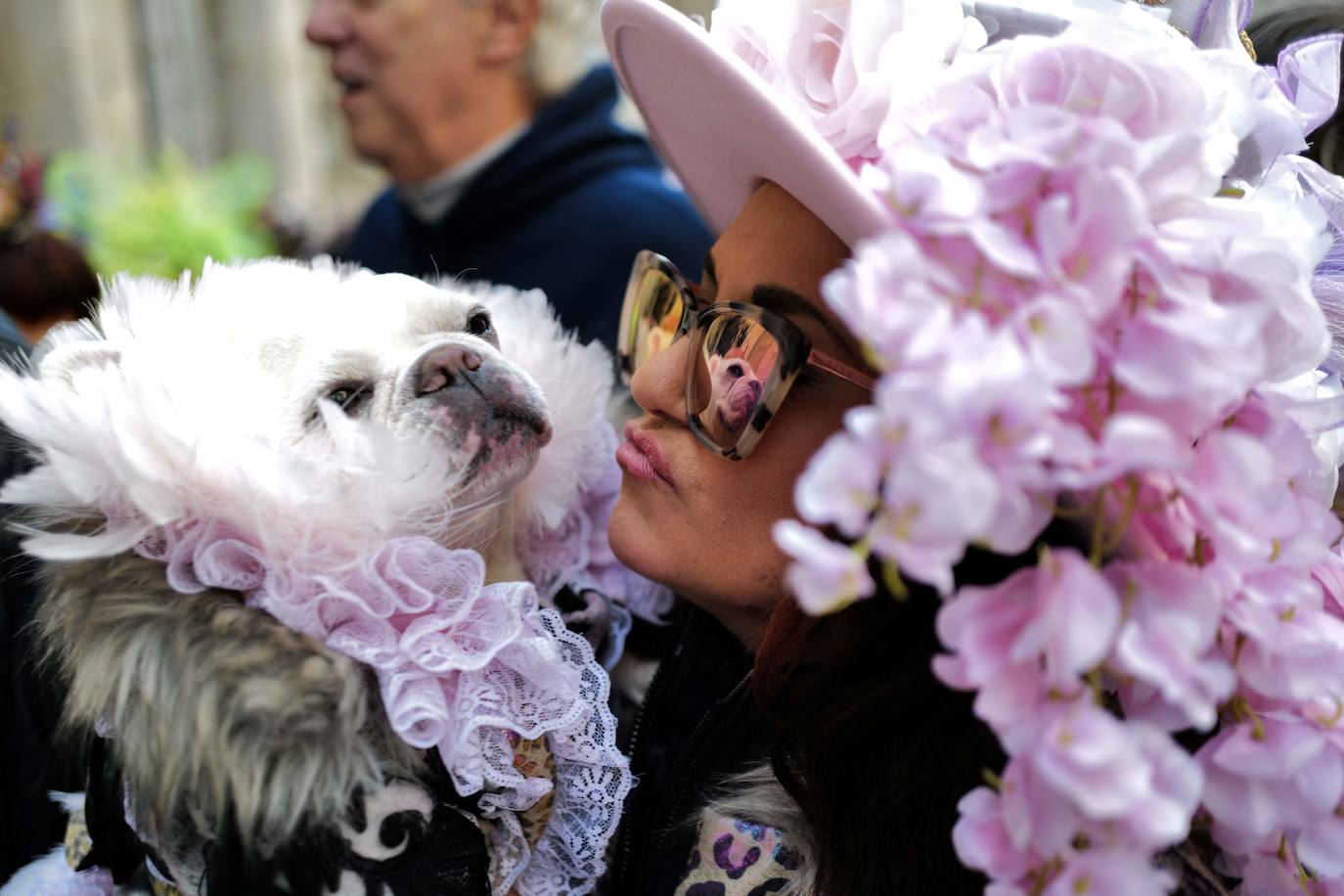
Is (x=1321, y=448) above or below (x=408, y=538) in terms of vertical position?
above

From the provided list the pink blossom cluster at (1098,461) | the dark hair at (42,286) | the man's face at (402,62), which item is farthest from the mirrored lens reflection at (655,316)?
the dark hair at (42,286)

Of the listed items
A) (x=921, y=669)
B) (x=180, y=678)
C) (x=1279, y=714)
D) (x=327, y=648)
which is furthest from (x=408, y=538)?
(x=1279, y=714)

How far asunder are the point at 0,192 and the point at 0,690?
2687 mm

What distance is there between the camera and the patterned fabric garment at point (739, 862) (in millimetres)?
1169

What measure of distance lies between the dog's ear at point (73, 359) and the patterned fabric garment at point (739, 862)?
876mm

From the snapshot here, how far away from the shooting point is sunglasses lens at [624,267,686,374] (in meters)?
1.48

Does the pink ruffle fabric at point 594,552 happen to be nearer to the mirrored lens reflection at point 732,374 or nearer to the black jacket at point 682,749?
the black jacket at point 682,749

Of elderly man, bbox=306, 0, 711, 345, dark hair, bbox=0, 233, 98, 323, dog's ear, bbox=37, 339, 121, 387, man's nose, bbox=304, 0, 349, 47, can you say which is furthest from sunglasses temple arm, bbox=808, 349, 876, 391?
dark hair, bbox=0, 233, 98, 323

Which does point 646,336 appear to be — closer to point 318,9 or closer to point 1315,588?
point 1315,588

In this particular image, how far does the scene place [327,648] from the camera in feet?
3.58

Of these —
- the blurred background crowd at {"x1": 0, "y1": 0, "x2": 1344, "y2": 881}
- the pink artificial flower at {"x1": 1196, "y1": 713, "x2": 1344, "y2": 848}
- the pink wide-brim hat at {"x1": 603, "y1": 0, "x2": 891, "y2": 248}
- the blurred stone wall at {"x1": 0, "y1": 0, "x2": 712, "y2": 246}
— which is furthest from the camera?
the blurred stone wall at {"x1": 0, "y1": 0, "x2": 712, "y2": 246}

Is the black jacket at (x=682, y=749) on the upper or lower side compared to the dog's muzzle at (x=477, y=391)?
lower

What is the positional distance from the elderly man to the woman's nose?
3.58 feet

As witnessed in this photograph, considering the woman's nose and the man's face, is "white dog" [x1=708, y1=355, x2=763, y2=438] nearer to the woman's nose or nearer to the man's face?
the woman's nose
